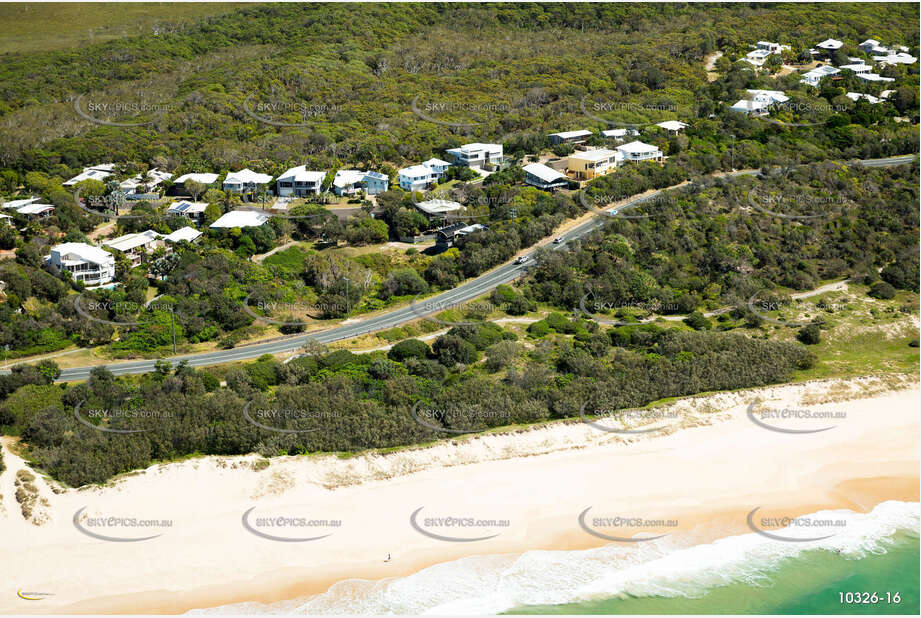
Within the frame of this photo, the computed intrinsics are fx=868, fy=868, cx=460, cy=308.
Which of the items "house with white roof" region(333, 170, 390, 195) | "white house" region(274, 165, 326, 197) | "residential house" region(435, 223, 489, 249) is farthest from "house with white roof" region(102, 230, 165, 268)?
"residential house" region(435, 223, 489, 249)

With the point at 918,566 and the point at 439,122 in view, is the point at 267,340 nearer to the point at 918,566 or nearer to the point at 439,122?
the point at 918,566

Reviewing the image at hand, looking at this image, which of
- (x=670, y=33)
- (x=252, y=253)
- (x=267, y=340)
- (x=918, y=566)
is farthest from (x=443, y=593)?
(x=670, y=33)

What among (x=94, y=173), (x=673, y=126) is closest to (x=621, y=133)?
(x=673, y=126)

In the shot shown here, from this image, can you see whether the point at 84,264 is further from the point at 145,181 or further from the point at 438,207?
the point at 438,207

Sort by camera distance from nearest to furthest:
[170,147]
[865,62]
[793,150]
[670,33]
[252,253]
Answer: [252,253] < [793,150] < [170,147] < [865,62] < [670,33]

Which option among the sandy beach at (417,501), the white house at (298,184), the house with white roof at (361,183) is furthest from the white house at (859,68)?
the sandy beach at (417,501)

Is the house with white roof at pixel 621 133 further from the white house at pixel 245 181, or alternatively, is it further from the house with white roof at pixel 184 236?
the house with white roof at pixel 184 236
